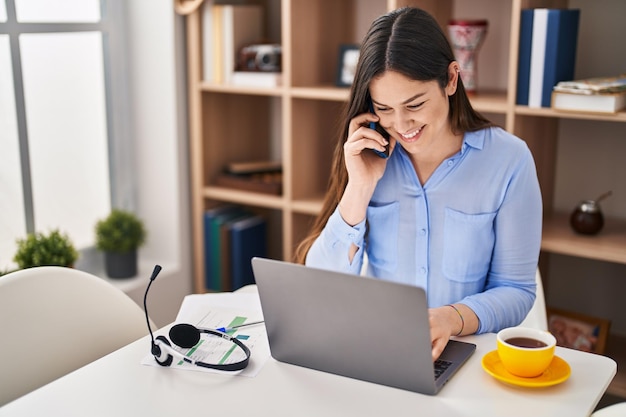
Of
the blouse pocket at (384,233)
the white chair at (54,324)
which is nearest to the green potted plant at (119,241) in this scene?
the white chair at (54,324)

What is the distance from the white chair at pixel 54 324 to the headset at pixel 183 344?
7 cm

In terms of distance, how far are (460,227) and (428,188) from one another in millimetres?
115

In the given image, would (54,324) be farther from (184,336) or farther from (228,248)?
(228,248)

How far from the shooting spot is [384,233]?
187cm

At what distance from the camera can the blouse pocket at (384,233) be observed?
1.85m

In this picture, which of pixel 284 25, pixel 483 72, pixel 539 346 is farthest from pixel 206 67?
pixel 539 346

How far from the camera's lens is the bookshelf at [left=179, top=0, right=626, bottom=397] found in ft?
7.92

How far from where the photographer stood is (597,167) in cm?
256

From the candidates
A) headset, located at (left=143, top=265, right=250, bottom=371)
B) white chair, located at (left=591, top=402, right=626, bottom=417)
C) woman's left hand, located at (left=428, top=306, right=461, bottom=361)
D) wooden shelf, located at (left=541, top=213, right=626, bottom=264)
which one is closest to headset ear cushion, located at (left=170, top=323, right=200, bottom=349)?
headset, located at (left=143, top=265, right=250, bottom=371)

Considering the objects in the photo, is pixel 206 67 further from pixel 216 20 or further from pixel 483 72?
pixel 483 72

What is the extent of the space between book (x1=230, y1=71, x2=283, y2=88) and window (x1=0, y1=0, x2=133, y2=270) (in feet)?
1.45

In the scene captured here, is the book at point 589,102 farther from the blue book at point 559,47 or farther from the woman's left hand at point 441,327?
the woman's left hand at point 441,327

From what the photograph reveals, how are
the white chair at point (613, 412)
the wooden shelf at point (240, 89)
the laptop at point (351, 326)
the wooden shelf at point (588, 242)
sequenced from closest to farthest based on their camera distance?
the laptop at point (351, 326) → the white chair at point (613, 412) → the wooden shelf at point (588, 242) → the wooden shelf at point (240, 89)

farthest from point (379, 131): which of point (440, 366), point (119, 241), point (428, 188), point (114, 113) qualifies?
point (114, 113)
